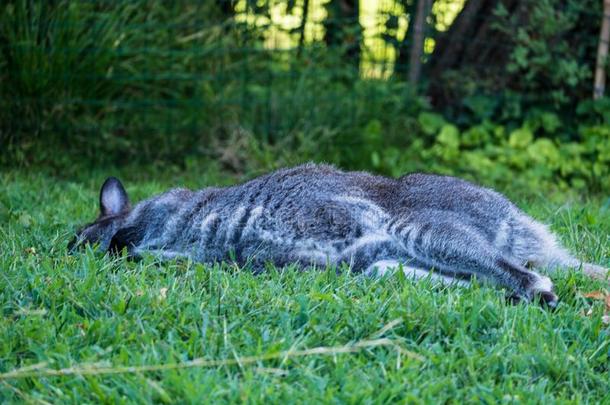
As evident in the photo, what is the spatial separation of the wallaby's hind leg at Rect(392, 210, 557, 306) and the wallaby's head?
172cm

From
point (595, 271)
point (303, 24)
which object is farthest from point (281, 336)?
point (303, 24)

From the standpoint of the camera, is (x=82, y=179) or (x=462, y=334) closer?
(x=462, y=334)

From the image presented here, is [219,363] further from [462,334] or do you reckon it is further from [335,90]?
[335,90]

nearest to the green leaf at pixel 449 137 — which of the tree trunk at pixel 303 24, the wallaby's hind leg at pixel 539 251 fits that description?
the tree trunk at pixel 303 24

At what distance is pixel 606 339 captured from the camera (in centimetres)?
369

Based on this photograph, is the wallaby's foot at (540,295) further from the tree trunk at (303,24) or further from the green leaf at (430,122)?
the tree trunk at (303,24)

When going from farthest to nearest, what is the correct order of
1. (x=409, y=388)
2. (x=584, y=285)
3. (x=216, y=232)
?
Result: (x=216, y=232)
(x=584, y=285)
(x=409, y=388)

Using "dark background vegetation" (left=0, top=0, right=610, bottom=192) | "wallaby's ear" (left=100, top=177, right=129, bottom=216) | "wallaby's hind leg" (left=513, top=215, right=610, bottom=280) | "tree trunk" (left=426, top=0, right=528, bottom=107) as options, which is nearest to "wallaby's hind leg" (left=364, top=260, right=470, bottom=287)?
"wallaby's hind leg" (left=513, top=215, right=610, bottom=280)

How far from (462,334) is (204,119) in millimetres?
5217

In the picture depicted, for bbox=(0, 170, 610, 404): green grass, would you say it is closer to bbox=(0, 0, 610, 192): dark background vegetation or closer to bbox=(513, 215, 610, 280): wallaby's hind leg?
bbox=(513, 215, 610, 280): wallaby's hind leg

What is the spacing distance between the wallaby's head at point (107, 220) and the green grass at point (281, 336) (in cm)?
60

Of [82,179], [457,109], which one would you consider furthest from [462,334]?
Result: [457,109]

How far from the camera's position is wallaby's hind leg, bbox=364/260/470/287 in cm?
434

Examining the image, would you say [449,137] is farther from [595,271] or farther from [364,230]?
[364,230]
